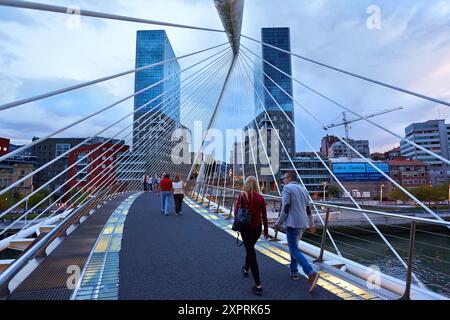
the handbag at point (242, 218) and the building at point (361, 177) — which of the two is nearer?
the handbag at point (242, 218)

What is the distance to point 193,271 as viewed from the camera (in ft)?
12.3

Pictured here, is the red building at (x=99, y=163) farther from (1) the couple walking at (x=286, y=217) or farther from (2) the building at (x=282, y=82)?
(2) the building at (x=282, y=82)

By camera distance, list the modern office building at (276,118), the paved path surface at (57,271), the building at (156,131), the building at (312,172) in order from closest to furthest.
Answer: the paved path surface at (57,271), the building at (156,131), the modern office building at (276,118), the building at (312,172)

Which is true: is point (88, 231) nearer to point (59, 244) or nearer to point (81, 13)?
point (59, 244)

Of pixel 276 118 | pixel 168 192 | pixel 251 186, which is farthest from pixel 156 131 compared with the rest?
pixel 276 118

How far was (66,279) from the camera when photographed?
338 centimetres

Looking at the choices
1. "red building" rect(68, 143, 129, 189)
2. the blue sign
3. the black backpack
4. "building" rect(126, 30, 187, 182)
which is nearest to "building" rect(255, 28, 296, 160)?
the blue sign

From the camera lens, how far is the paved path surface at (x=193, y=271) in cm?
300

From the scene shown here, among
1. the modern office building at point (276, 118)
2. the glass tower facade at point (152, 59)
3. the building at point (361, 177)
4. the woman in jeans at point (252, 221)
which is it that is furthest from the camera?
the building at point (361, 177)

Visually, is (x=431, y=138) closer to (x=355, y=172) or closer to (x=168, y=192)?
(x=355, y=172)

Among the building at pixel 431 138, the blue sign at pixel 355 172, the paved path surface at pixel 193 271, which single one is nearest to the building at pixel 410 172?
the blue sign at pixel 355 172

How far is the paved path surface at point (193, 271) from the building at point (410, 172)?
8210 cm

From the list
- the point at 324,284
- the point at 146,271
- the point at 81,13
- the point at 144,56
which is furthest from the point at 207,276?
the point at 144,56
